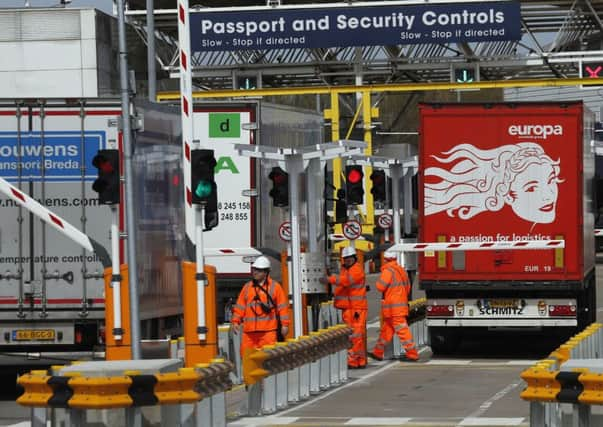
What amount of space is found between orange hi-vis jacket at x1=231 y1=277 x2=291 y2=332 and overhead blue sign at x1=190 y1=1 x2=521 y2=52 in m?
24.8

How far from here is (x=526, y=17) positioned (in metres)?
46.8

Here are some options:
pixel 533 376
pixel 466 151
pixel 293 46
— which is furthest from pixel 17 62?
pixel 533 376

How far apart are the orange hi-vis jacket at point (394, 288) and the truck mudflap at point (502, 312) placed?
0.36 m

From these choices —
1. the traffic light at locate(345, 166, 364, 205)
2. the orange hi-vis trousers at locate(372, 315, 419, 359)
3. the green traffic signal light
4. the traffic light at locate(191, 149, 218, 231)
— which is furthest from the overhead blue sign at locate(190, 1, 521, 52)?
the green traffic signal light

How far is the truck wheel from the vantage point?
82.2 ft

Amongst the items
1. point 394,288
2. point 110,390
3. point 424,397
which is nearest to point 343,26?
point 394,288

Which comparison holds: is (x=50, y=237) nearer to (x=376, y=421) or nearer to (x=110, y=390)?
(x=376, y=421)

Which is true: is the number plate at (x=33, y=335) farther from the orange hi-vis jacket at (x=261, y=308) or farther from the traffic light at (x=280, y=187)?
the traffic light at (x=280, y=187)

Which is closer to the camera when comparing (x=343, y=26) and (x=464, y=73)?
(x=343, y=26)

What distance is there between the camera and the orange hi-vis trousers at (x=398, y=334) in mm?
24297

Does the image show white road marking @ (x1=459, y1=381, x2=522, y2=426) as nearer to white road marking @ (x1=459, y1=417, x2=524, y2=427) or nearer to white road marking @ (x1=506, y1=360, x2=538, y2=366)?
white road marking @ (x1=459, y1=417, x2=524, y2=427)

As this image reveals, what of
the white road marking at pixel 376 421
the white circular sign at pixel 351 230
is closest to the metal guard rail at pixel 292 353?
the white road marking at pixel 376 421

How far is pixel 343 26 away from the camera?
44.1 metres

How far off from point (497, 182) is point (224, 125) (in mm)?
4996
